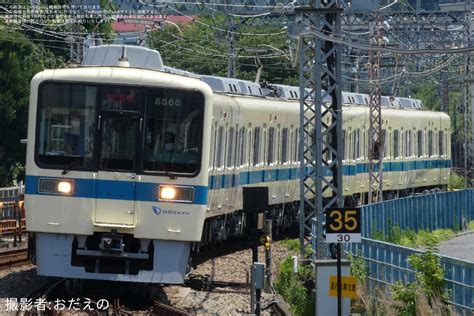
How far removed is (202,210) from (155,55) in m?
2.33

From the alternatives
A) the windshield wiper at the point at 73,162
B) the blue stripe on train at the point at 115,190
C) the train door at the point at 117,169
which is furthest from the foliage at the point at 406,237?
the windshield wiper at the point at 73,162

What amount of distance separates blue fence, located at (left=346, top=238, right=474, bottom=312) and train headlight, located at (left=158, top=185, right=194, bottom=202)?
7.88 feet

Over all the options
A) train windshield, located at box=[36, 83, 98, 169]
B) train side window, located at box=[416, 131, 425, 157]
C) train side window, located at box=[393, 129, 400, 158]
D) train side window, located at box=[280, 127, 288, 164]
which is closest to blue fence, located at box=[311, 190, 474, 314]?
train side window, located at box=[280, 127, 288, 164]

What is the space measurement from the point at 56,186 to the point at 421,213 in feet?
42.2

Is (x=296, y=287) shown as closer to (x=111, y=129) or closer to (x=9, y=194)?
(x=111, y=129)

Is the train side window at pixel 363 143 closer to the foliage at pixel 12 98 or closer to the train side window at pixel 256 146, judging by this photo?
the train side window at pixel 256 146

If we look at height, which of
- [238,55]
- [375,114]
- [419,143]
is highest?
[238,55]

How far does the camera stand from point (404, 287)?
13820 millimetres

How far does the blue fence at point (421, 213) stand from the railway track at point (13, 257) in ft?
17.7

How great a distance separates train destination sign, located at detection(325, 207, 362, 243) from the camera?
1207 cm

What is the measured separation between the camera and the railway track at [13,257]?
1817cm

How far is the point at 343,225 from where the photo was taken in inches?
479

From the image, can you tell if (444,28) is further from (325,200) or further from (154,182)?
(154,182)

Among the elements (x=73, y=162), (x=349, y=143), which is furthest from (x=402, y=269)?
(x=349, y=143)
